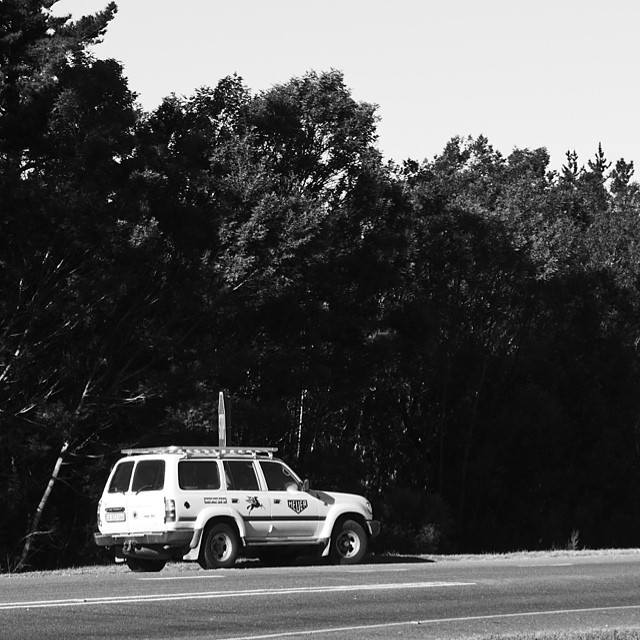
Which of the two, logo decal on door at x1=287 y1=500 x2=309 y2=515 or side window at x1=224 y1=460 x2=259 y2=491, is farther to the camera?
logo decal on door at x1=287 y1=500 x2=309 y2=515

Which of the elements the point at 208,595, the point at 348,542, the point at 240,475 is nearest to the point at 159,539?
the point at 240,475

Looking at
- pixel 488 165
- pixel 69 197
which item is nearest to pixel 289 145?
pixel 69 197

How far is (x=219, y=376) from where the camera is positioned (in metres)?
31.2

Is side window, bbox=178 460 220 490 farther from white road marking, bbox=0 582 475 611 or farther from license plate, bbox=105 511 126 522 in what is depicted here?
white road marking, bbox=0 582 475 611

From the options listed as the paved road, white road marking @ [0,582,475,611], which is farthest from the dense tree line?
white road marking @ [0,582,475,611]

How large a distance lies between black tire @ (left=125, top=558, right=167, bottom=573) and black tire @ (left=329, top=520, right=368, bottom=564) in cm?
272

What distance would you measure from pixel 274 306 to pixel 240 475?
13828 mm

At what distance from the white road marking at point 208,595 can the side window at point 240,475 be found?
5.05 metres

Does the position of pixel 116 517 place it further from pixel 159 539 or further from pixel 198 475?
pixel 198 475

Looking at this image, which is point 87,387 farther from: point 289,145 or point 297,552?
point 297,552

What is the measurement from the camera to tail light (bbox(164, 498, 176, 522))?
18.6 metres

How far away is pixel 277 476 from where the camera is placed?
20234 mm

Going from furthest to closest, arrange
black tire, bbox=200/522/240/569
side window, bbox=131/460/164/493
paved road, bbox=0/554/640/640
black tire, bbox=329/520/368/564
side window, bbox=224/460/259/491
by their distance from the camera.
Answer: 1. black tire, bbox=329/520/368/564
2. side window, bbox=224/460/259/491
3. side window, bbox=131/460/164/493
4. black tire, bbox=200/522/240/569
5. paved road, bbox=0/554/640/640

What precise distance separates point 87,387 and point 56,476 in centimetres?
231
